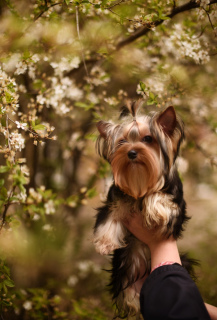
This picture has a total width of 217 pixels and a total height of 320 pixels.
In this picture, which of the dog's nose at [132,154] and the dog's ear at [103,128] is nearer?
the dog's nose at [132,154]

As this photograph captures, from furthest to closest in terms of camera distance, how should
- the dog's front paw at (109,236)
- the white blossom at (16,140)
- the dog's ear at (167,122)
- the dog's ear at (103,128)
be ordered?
the dog's front paw at (109,236) → the dog's ear at (103,128) → the dog's ear at (167,122) → the white blossom at (16,140)

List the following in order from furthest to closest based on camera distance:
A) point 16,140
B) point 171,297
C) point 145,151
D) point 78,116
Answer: point 78,116 < point 145,151 < point 16,140 < point 171,297

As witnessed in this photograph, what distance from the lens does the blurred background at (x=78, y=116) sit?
6.46ft

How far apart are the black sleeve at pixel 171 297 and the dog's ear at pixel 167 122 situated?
790 mm

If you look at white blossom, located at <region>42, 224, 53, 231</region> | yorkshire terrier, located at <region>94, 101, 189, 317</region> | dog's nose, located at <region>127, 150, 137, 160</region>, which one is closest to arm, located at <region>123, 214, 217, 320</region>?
yorkshire terrier, located at <region>94, 101, 189, 317</region>

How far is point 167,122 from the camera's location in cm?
175

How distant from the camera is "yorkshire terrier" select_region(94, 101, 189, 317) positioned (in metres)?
1.75

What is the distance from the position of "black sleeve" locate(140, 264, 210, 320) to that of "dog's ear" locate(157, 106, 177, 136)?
79cm

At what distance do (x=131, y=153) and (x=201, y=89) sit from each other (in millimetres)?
1597

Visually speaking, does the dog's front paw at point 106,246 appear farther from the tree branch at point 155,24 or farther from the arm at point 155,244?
the tree branch at point 155,24

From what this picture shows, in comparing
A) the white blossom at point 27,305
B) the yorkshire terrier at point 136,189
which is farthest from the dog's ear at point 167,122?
the white blossom at point 27,305

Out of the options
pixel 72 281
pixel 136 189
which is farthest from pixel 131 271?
pixel 72 281

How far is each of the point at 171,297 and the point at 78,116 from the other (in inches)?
83.7

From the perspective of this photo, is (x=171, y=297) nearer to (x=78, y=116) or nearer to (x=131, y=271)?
(x=131, y=271)
